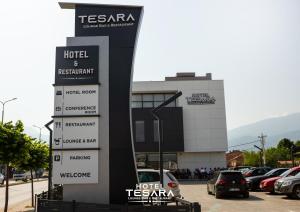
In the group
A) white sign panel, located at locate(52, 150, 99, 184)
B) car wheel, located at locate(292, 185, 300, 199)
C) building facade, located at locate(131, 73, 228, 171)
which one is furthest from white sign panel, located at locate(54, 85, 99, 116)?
building facade, located at locate(131, 73, 228, 171)

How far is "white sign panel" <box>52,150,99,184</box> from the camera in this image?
1082cm

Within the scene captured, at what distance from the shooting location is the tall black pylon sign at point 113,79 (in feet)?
35.8

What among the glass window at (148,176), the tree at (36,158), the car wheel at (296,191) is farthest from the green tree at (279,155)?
the glass window at (148,176)

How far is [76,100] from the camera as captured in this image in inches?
441

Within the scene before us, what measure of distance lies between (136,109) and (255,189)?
2894 centimetres

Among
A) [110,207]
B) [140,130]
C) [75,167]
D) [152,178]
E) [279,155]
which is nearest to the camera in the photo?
[110,207]

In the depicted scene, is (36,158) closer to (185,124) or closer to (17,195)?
(17,195)

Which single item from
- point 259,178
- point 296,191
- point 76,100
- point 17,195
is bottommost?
point 17,195

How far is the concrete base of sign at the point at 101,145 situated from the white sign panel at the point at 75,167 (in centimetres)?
19

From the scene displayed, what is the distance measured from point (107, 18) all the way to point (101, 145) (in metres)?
3.90

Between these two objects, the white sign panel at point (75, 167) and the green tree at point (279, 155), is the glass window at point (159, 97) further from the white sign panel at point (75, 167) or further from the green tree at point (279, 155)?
the green tree at point (279, 155)

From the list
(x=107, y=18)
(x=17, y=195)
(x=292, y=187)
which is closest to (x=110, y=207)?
(x=107, y=18)

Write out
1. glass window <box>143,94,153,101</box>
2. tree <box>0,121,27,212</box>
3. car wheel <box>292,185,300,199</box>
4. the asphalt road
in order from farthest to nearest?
glass window <box>143,94,153,101</box>
the asphalt road
car wheel <box>292,185,300,199</box>
tree <box>0,121,27,212</box>

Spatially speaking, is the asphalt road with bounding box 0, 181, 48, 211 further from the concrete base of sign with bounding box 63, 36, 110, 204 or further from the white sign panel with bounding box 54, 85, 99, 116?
the white sign panel with bounding box 54, 85, 99, 116
